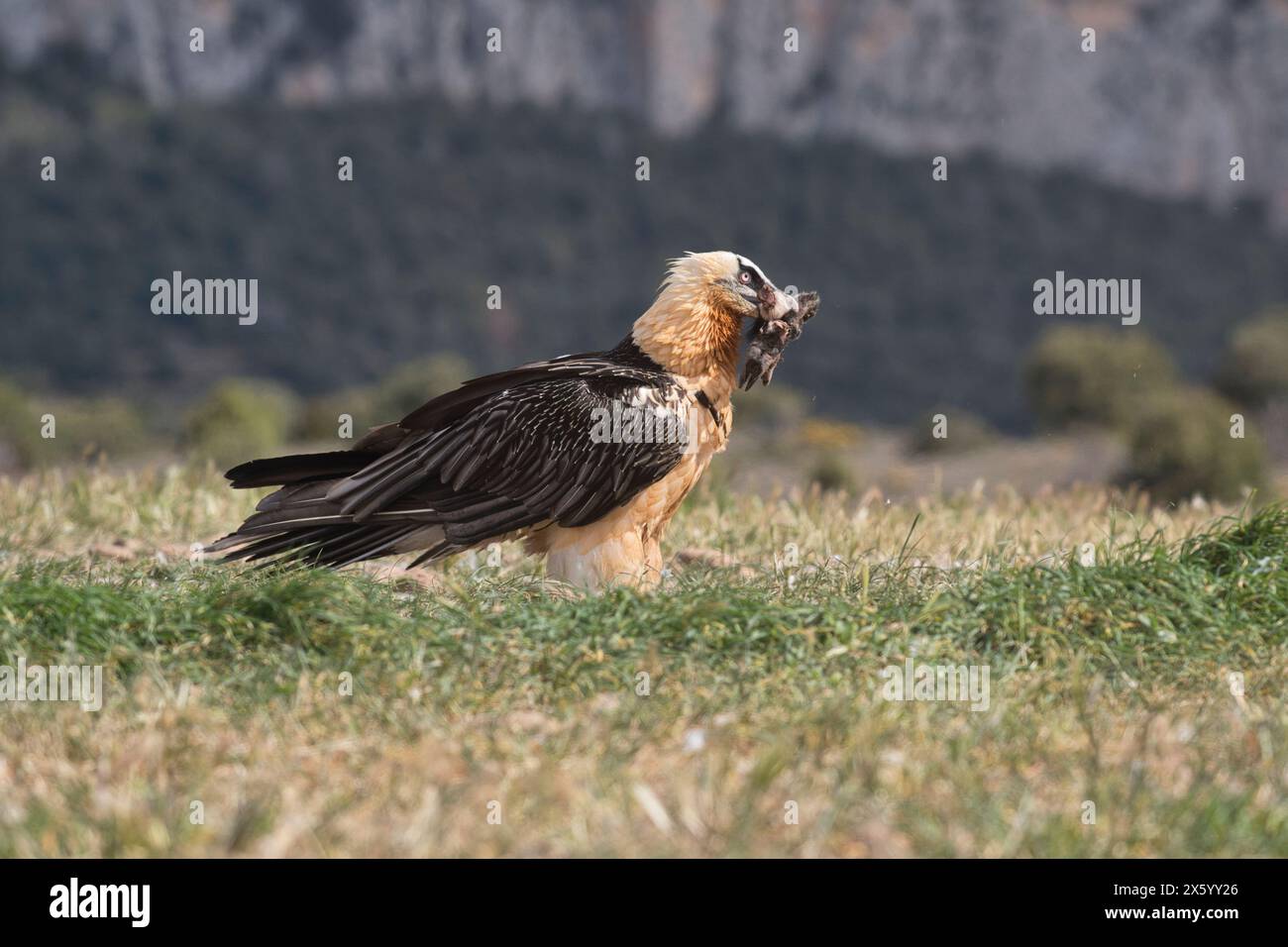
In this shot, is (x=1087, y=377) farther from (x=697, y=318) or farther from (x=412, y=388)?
(x=697, y=318)

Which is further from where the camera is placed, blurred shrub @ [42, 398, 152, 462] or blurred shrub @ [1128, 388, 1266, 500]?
blurred shrub @ [42, 398, 152, 462]

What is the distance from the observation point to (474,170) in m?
75.5

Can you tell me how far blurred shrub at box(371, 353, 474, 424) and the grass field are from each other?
34.3 m

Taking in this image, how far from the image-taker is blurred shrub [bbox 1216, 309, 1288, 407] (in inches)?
1571

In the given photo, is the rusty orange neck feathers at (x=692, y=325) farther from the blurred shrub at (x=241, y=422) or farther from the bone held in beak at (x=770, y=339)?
the blurred shrub at (x=241, y=422)

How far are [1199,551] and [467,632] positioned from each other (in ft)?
9.77

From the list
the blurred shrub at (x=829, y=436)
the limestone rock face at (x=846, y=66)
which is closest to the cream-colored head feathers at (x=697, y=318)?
the blurred shrub at (x=829, y=436)

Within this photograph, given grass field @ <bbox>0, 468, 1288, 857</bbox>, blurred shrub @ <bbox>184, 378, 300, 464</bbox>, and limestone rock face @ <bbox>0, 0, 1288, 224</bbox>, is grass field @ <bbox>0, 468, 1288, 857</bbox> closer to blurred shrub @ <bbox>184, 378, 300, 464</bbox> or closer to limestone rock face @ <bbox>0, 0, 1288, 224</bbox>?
blurred shrub @ <bbox>184, 378, 300, 464</bbox>

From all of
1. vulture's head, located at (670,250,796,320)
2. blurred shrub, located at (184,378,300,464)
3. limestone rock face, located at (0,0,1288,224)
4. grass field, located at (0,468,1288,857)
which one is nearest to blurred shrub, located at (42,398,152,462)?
blurred shrub, located at (184,378,300,464)

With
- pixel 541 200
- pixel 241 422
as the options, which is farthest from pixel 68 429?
pixel 541 200

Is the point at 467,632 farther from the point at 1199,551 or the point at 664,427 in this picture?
the point at 1199,551

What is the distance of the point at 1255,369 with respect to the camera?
1622 inches

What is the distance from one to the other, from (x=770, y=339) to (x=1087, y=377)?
40.7 meters
